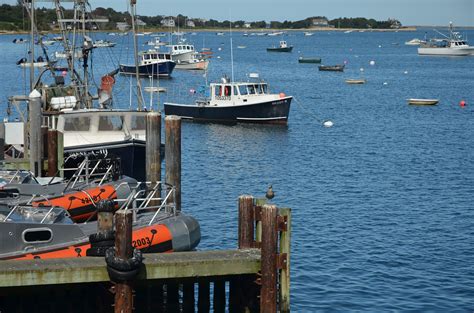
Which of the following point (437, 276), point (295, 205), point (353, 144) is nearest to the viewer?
point (437, 276)

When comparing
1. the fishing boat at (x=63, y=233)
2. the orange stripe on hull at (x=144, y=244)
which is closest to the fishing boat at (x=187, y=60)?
the fishing boat at (x=63, y=233)

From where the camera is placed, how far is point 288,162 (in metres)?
48.2

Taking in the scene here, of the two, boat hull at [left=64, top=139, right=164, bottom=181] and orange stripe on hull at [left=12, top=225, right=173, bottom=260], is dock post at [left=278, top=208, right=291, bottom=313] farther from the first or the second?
boat hull at [left=64, top=139, right=164, bottom=181]

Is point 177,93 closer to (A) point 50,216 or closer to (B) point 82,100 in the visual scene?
(B) point 82,100

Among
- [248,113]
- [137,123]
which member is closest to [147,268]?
[137,123]

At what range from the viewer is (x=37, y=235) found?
1978 cm

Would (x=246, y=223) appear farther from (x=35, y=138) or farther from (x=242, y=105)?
(x=242, y=105)

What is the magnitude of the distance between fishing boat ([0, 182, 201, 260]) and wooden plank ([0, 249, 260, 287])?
178 centimetres

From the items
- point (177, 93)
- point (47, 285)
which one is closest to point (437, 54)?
point (177, 93)

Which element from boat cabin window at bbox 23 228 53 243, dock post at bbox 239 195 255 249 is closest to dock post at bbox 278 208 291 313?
dock post at bbox 239 195 255 249

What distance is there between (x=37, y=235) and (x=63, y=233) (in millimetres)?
506

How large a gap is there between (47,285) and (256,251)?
3685 mm

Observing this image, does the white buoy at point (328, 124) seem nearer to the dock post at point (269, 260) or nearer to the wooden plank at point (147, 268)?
the wooden plank at point (147, 268)

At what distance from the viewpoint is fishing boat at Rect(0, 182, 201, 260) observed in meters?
19.4
